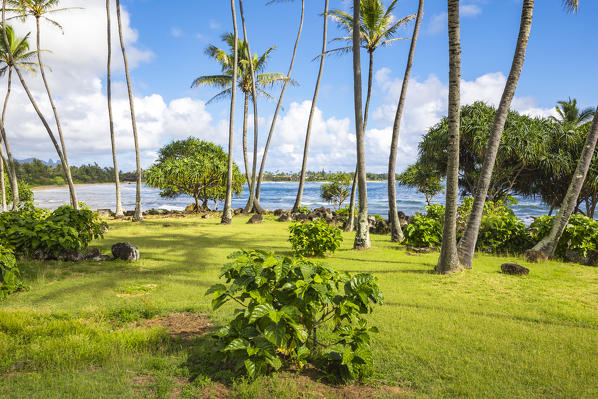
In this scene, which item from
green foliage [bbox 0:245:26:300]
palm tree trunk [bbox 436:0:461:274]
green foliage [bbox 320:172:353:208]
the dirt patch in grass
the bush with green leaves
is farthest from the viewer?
green foliage [bbox 320:172:353:208]

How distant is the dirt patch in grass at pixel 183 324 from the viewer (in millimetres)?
4070

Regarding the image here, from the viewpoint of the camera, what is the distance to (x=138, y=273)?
284 inches

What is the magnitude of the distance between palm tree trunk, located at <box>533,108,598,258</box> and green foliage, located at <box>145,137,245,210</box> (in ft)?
71.3

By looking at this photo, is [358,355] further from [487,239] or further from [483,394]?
[487,239]

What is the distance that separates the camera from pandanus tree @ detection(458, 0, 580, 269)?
7.29 meters

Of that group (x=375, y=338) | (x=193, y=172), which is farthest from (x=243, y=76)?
(x=375, y=338)

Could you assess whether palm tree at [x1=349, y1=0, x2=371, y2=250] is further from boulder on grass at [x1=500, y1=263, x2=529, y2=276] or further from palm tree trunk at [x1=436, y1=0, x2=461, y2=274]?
boulder on grass at [x1=500, y1=263, x2=529, y2=276]

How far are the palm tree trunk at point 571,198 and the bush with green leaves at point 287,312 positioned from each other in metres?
8.30

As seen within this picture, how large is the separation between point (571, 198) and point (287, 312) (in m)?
9.29

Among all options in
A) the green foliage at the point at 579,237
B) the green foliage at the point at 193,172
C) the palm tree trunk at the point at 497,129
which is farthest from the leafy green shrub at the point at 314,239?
the green foliage at the point at 193,172

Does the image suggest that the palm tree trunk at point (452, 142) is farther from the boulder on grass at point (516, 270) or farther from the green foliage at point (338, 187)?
the green foliage at point (338, 187)

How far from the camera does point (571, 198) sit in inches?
343

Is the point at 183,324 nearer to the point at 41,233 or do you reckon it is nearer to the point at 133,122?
the point at 41,233

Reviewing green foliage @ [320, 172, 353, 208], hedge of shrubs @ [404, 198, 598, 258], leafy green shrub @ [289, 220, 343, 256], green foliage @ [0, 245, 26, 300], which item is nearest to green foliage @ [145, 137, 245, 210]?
green foliage @ [320, 172, 353, 208]
